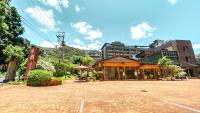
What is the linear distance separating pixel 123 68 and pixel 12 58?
20630mm

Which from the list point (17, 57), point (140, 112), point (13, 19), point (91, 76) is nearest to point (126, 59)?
point (91, 76)

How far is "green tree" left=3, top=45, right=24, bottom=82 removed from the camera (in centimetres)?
2500

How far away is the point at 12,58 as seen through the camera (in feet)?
86.3

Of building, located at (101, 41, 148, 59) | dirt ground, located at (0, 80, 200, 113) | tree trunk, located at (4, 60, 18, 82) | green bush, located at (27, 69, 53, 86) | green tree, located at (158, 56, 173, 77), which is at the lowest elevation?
dirt ground, located at (0, 80, 200, 113)

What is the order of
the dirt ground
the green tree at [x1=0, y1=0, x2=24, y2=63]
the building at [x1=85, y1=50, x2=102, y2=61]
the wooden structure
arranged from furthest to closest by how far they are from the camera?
the building at [x1=85, y1=50, x2=102, y2=61] < the wooden structure < the green tree at [x1=0, y1=0, x2=24, y2=63] < the dirt ground

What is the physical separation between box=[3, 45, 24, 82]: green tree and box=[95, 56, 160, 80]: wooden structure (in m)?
14.6

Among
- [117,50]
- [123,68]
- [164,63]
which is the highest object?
[117,50]

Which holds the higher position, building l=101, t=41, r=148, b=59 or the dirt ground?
building l=101, t=41, r=148, b=59

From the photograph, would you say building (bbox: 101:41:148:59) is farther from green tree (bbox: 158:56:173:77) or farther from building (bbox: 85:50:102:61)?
green tree (bbox: 158:56:173:77)

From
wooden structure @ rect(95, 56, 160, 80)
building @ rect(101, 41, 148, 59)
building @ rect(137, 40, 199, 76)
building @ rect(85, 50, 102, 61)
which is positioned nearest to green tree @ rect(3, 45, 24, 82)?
wooden structure @ rect(95, 56, 160, 80)

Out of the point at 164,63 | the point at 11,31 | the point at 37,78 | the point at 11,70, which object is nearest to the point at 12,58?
the point at 11,70

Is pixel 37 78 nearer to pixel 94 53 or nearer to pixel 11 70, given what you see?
pixel 11 70

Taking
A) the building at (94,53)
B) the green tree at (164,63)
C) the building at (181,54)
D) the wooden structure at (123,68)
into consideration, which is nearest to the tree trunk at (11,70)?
the wooden structure at (123,68)

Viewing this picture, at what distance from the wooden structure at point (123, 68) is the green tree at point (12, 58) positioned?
1462 centimetres
